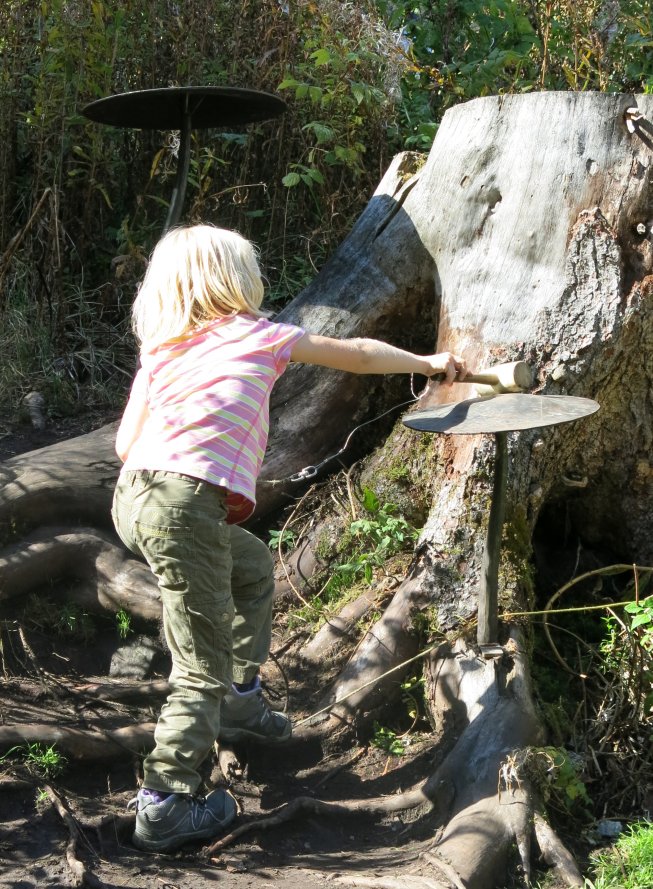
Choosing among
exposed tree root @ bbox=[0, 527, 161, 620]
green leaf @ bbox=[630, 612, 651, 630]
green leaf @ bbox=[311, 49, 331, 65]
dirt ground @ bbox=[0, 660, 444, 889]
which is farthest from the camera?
green leaf @ bbox=[311, 49, 331, 65]

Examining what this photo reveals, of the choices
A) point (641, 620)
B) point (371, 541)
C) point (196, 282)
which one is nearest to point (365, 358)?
point (196, 282)

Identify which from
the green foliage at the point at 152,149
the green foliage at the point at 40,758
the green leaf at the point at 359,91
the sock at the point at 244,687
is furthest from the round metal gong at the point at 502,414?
the green leaf at the point at 359,91

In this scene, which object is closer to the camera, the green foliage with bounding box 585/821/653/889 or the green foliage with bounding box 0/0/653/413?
the green foliage with bounding box 585/821/653/889

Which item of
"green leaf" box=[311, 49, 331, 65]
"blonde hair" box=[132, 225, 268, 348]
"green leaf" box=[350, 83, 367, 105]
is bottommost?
"blonde hair" box=[132, 225, 268, 348]

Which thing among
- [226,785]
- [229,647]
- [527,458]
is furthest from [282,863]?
[527,458]

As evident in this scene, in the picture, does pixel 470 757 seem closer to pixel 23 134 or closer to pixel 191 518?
pixel 191 518

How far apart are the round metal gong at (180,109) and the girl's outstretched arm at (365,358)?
1692 millimetres

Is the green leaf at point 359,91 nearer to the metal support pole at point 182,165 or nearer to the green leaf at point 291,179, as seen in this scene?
the green leaf at point 291,179

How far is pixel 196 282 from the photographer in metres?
2.98

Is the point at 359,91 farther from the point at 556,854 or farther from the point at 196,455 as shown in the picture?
the point at 556,854

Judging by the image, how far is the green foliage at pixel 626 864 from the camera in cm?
293

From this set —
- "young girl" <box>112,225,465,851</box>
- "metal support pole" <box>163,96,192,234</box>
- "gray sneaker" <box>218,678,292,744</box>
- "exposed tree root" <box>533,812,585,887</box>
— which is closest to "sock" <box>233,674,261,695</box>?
"gray sneaker" <box>218,678,292,744</box>

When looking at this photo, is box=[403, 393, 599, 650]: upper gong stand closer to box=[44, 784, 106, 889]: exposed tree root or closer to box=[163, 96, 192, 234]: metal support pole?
box=[44, 784, 106, 889]: exposed tree root

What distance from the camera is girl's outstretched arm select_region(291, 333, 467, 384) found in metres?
3.06
